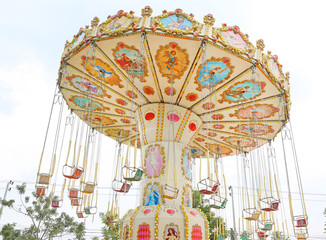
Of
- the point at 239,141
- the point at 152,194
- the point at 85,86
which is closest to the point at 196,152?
the point at 239,141

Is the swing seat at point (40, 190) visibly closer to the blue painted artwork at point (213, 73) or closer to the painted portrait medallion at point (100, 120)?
the painted portrait medallion at point (100, 120)

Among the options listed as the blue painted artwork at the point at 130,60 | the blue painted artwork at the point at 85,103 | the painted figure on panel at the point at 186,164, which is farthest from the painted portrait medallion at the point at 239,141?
the blue painted artwork at the point at 130,60

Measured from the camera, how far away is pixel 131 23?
22.8 ft

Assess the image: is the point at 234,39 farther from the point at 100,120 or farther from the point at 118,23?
the point at 100,120

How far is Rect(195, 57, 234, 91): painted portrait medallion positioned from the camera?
25.0 feet

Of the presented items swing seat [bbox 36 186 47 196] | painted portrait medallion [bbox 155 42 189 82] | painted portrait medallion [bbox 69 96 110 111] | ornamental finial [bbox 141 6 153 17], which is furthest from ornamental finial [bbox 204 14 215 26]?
swing seat [bbox 36 186 47 196]

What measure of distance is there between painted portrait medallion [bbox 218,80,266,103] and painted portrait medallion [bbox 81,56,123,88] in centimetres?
348

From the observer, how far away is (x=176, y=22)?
23.1ft

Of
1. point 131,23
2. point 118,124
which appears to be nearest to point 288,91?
point 131,23

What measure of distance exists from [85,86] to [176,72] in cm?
321

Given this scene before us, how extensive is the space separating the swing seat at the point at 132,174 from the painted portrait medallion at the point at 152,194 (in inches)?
111

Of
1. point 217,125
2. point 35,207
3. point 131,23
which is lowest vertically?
point 35,207

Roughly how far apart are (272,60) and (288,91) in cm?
124

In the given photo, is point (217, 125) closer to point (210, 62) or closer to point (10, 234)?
point (210, 62)
